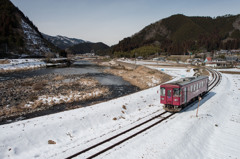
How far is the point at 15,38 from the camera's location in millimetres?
125000

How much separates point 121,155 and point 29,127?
8.46 m

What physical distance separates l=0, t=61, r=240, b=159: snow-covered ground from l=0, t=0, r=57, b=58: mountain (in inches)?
4306

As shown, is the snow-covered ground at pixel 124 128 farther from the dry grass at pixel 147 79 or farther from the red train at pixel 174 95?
the dry grass at pixel 147 79

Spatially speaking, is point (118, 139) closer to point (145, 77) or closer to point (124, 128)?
point (124, 128)

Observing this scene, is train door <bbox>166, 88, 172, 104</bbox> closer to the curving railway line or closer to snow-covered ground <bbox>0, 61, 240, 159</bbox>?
the curving railway line

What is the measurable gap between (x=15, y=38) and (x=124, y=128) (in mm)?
147637

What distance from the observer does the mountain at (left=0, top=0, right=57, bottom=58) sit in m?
111

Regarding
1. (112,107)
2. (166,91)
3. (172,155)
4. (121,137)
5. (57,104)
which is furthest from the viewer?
(57,104)

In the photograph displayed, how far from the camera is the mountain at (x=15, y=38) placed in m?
111

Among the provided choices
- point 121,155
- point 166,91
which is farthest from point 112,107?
point 121,155

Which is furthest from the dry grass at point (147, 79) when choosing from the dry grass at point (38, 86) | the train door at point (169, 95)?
the dry grass at point (38, 86)

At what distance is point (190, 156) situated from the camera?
31.4ft

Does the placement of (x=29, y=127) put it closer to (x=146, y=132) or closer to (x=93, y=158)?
(x=93, y=158)

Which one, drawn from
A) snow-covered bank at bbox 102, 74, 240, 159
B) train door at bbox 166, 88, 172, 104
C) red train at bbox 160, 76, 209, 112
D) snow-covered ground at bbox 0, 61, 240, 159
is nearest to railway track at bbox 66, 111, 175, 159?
snow-covered ground at bbox 0, 61, 240, 159
